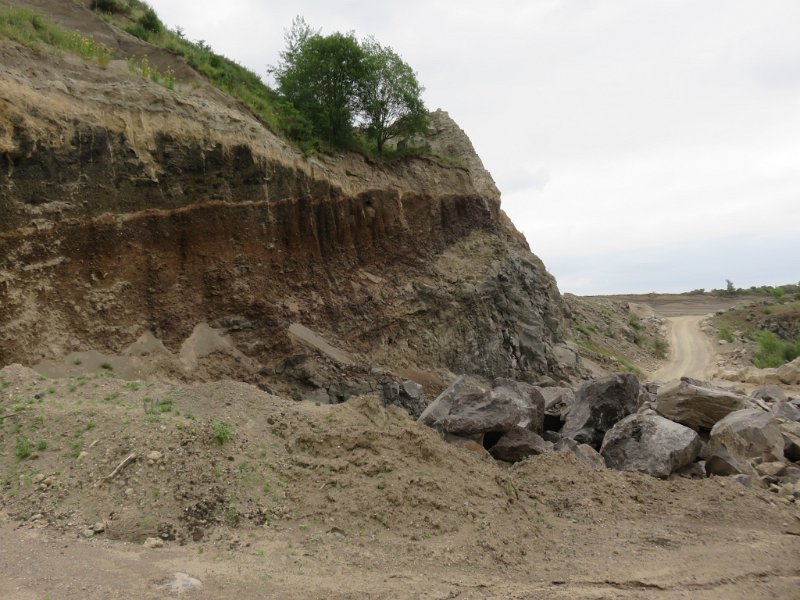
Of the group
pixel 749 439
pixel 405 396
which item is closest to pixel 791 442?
pixel 749 439

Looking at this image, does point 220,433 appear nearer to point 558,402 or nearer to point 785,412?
point 558,402

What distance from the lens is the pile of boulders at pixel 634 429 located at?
10406 mm

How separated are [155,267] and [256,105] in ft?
20.5

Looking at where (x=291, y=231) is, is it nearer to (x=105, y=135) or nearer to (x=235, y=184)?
(x=235, y=184)

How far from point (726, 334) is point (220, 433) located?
41.4 m

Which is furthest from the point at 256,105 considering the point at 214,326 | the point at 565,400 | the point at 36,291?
the point at 565,400

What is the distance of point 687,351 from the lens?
38469 mm

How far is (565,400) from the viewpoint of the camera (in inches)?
570

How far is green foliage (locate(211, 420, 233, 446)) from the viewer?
7.98 metres

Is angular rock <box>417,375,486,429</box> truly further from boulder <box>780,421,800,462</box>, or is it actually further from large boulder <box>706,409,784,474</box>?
boulder <box>780,421,800,462</box>

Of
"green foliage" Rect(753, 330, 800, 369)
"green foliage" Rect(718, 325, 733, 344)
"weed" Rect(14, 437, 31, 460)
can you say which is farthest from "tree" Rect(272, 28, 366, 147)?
"green foliage" Rect(718, 325, 733, 344)

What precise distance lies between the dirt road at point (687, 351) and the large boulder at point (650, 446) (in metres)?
21.1

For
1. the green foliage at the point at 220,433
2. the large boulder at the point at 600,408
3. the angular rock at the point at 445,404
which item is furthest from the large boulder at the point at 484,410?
the green foliage at the point at 220,433

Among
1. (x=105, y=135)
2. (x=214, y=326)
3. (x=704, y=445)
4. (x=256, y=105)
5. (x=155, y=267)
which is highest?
(x=256, y=105)
